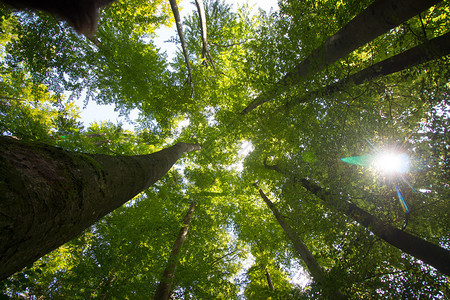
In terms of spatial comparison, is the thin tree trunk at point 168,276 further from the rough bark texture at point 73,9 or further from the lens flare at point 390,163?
the lens flare at point 390,163

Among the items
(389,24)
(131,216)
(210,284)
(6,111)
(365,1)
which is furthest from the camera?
(6,111)

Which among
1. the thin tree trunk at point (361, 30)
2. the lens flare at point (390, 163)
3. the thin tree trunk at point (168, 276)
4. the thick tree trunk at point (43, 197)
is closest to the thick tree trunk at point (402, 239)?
the lens flare at point (390, 163)

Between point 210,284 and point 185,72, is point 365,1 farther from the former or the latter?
point 210,284

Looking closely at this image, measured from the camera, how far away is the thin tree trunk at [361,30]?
2465mm

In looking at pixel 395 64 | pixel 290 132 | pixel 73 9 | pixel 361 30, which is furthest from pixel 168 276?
pixel 395 64

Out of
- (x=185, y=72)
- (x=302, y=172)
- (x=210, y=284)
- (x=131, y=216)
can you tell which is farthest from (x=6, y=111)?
(x=302, y=172)

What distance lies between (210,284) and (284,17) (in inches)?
316

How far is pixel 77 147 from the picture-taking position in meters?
5.18

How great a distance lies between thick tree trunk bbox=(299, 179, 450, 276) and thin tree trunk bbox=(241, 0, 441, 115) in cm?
289

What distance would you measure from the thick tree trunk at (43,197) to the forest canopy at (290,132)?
105 mm

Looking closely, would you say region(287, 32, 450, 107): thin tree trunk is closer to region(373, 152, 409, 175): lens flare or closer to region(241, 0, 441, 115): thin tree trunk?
region(241, 0, 441, 115): thin tree trunk

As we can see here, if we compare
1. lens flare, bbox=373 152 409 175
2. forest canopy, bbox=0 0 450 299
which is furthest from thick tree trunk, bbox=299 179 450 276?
lens flare, bbox=373 152 409 175

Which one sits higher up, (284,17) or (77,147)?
(284,17)

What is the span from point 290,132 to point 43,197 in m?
4.85
